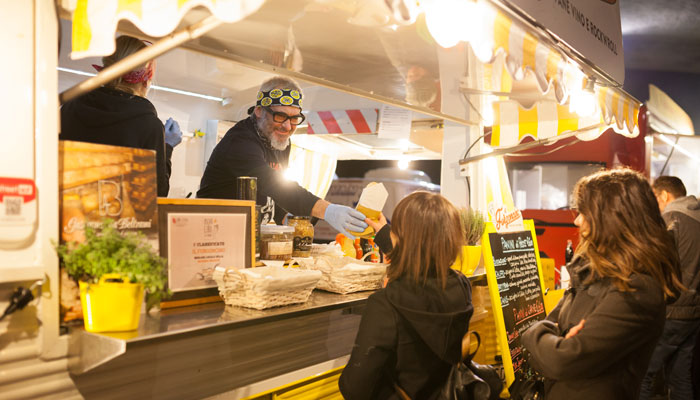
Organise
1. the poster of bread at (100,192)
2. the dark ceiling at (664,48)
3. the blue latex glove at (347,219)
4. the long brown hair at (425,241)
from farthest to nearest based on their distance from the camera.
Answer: the dark ceiling at (664,48) < the blue latex glove at (347,219) < the long brown hair at (425,241) < the poster of bread at (100,192)

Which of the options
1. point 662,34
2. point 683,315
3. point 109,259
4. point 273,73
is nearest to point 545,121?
point 683,315

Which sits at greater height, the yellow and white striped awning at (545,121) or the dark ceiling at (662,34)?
the dark ceiling at (662,34)

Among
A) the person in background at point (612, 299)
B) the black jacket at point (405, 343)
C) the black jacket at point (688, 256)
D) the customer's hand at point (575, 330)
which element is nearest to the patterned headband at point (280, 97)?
the black jacket at point (405, 343)

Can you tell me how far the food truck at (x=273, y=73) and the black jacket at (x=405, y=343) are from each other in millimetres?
293

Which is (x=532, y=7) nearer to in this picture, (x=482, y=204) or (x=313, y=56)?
(x=313, y=56)

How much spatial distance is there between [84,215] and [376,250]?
1.76m

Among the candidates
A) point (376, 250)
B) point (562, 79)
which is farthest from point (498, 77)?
point (376, 250)

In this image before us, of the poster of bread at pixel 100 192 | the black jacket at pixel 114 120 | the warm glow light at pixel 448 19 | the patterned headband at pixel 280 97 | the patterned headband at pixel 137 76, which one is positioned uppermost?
the warm glow light at pixel 448 19

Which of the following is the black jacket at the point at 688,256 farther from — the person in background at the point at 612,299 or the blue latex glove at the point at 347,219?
the blue latex glove at the point at 347,219

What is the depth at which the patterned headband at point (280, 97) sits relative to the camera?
332 cm

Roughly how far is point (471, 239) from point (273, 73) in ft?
4.76

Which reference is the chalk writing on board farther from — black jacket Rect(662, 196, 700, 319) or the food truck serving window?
the food truck serving window

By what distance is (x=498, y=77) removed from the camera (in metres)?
3.81

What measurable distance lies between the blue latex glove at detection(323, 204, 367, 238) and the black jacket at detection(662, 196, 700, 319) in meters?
3.29
